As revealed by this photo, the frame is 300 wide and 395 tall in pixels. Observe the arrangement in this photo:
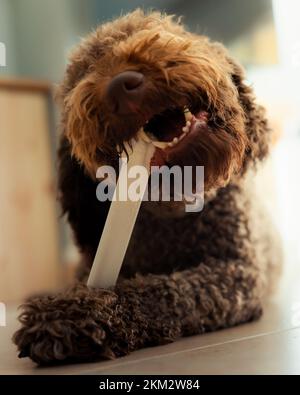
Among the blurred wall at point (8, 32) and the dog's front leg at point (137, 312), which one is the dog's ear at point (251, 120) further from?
the blurred wall at point (8, 32)

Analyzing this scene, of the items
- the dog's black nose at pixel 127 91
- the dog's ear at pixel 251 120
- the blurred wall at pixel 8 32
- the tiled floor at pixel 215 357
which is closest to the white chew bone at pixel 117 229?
the dog's black nose at pixel 127 91

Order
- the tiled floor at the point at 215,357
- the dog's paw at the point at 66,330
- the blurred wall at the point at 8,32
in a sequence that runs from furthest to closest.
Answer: the blurred wall at the point at 8,32
the dog's paw at the point at 66,330
the tiled floor at the point at 215,357

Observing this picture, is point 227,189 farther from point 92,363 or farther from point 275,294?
point 92,363

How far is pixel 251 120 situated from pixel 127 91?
0.63 meters

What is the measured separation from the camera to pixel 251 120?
2.18 metres

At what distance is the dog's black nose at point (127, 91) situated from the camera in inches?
66.7

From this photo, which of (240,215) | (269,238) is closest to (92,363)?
(240,215)

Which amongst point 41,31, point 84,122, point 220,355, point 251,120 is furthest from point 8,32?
point 220,355

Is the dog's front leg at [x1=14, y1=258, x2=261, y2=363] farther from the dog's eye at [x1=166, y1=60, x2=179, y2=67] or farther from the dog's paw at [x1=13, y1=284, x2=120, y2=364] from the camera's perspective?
the dog's eye at [x1=166, y1=60, x2=179, y2=67]

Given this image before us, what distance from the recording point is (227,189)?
2396 mm

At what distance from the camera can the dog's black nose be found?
1.69 meters

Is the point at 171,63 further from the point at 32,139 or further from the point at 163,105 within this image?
the point at 32,139

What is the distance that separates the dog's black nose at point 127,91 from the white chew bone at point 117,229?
0.16m
